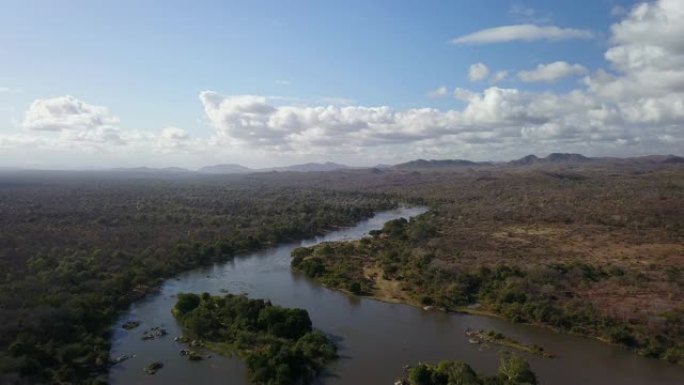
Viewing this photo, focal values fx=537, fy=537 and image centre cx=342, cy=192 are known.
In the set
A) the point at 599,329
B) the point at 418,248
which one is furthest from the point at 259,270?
the point at 599,329

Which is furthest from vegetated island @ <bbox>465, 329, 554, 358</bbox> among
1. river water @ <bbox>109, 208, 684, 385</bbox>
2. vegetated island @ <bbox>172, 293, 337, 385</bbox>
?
vegetated island @ <bbox>172, 293, 337, 385</bbox>

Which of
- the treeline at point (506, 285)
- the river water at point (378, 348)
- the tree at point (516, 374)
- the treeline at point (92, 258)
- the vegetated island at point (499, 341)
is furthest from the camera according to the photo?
the treeline at point (506, 285)

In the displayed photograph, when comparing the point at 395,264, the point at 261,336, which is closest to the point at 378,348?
the point at 261,336

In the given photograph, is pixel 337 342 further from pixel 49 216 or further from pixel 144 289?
pixel 49 216

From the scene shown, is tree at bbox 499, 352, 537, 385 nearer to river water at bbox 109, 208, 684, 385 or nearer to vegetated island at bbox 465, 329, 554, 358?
river water at bbox 109, 208, 684, 385

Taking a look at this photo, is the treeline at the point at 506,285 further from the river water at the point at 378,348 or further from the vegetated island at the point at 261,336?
the vegetated island at the point at 261,336

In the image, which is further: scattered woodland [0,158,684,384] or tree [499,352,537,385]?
scattered woodland [0,158,684,384]

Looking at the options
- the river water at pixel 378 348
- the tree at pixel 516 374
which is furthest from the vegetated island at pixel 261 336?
the tree at pixel 516 374

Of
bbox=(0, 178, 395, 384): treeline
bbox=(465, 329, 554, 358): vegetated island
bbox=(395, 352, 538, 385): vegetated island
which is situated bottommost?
bbox=(465, 329, 554, 358): vegetated island
